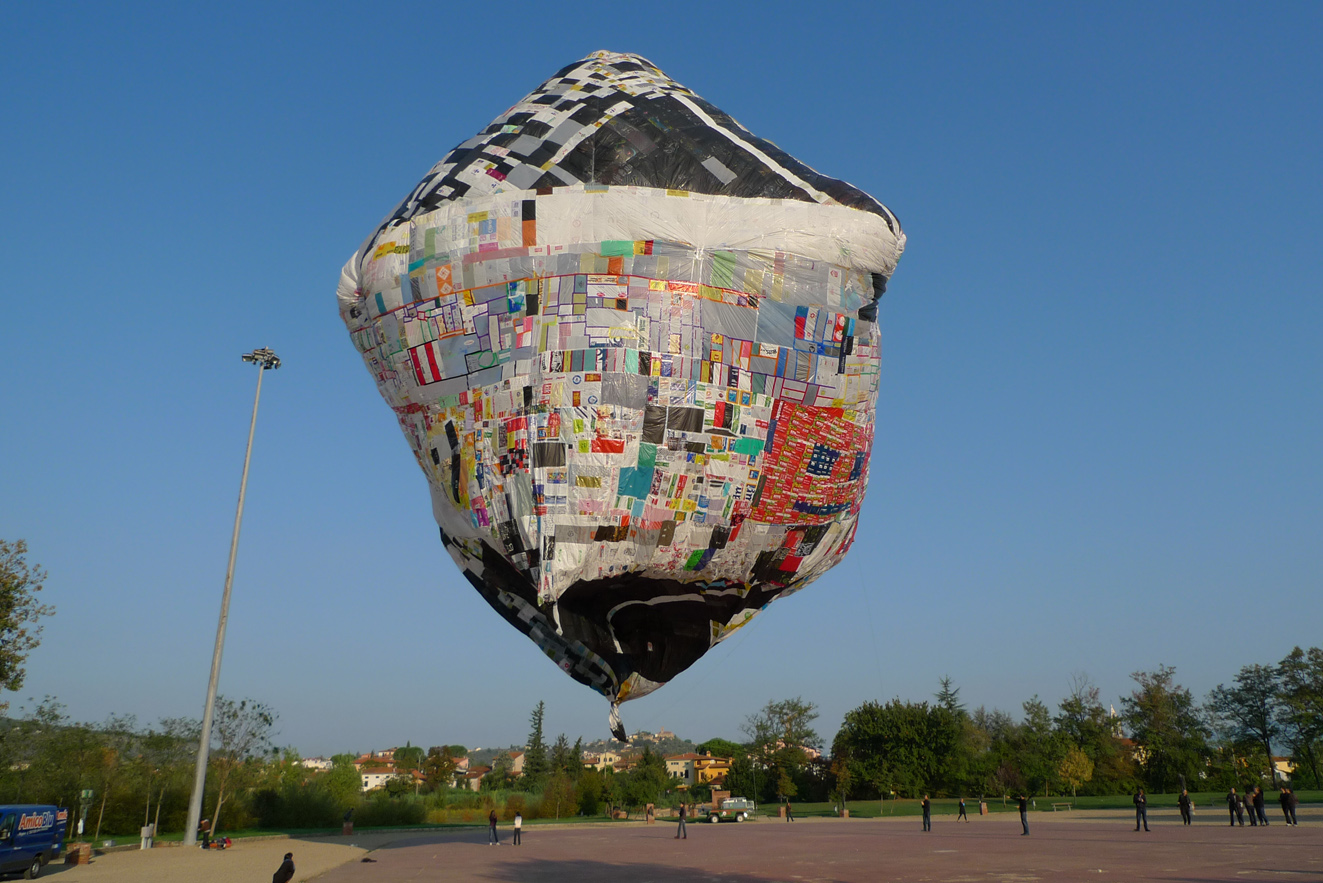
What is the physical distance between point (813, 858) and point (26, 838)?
47.1ft

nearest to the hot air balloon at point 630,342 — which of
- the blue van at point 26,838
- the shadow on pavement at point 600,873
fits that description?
the shadow on pavement at point 600,873

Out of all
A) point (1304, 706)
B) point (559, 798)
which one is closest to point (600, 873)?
point (559, 798)

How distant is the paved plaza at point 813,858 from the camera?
12.8m

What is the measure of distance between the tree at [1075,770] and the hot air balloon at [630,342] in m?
50.3

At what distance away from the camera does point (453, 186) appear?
7.86 metres

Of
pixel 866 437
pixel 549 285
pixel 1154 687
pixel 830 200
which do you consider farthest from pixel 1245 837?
pixel 1154 687

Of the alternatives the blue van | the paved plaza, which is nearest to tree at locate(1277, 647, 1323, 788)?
the paved plaza

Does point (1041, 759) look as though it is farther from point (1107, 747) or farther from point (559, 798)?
point (559, 798)

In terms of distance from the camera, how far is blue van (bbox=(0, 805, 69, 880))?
16469 millimetres

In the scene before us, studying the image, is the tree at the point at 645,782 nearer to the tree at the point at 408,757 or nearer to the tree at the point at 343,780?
the tree at the point at 343,780

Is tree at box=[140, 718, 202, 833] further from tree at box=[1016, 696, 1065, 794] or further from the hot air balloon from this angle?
tree at box=[1016, 696, 1065, 794]

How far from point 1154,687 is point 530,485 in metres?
60.2

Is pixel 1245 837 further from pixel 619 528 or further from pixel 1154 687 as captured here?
pixel 1154 687

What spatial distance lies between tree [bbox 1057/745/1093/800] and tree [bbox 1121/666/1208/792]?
3.59 m
